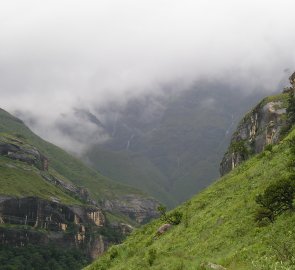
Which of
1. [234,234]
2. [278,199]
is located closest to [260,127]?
[234,234]

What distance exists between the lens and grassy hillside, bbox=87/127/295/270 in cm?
2981


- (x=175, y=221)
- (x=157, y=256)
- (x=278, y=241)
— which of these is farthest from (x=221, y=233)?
(x=175, y=221)

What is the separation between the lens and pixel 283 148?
60.8 metres

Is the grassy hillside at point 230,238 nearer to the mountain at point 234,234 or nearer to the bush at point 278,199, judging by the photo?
the mountain at point 234,234

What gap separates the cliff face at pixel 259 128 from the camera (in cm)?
11488

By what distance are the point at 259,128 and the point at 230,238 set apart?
96.1 m

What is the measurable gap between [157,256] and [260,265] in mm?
17255

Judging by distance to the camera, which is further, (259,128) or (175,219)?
(259,128)

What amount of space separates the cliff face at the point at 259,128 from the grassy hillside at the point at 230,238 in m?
49.0

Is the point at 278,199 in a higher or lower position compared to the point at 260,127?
lower

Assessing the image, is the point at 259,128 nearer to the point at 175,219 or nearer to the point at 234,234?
the point at 175,219

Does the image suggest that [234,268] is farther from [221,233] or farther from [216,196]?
[216,196]

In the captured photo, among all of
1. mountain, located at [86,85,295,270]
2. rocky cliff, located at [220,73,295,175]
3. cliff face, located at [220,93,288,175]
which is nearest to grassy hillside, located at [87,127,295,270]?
mountain, located at [86,85,295,270]

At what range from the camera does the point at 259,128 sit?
427 ft
